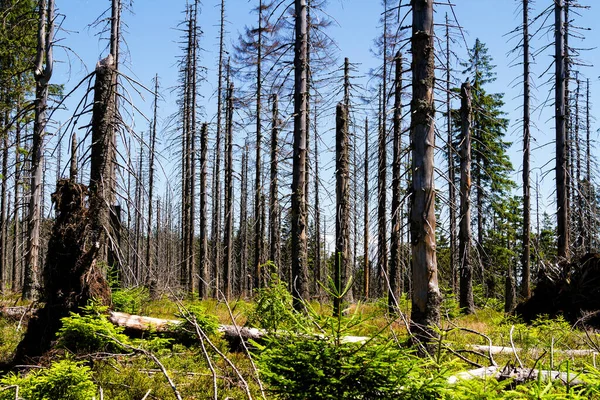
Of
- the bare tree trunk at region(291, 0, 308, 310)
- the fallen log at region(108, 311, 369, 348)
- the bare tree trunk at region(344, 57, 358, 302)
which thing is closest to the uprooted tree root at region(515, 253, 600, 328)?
the bare tree trunk at region(344, 57, 358, 302)

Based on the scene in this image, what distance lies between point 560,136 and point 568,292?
6698 mm

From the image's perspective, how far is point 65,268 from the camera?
21.4 feet

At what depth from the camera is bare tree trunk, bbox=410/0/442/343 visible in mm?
6383

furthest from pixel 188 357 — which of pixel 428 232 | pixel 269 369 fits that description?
pixel 269 369

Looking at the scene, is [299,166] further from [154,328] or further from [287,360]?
[287,360]

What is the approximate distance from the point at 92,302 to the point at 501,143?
2883 centimetres

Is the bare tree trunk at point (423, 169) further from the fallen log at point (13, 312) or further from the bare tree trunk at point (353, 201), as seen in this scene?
the fallen log at point (13, 312)

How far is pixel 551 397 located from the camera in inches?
72.0

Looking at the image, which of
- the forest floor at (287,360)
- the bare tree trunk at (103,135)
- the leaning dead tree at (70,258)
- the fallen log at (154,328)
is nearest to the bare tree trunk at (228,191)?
the forest floor at (287,360)

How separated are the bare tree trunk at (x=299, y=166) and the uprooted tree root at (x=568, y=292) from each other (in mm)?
6598

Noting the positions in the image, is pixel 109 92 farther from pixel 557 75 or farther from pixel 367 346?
pixel 557 75

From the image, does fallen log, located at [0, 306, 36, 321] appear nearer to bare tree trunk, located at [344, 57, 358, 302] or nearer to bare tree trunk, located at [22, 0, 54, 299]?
bare tree trunk, located at [22, 0, 54, 299]

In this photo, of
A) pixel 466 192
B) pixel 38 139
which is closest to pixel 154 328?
pixel 38 139

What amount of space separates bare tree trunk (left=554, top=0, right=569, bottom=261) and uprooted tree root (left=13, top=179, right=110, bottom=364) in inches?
607
